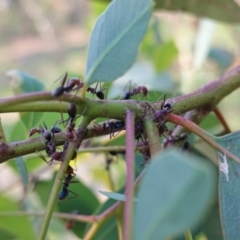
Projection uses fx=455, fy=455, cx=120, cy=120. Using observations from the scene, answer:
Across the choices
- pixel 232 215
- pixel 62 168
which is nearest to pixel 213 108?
pixel 232 215

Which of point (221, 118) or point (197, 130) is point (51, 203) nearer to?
point (197, 130)

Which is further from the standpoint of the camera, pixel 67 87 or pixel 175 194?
pixel 67 87

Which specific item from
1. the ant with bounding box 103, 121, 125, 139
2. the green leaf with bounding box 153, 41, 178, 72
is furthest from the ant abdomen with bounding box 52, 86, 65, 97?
the green leaf with bounding box 153, 41, 178, 72

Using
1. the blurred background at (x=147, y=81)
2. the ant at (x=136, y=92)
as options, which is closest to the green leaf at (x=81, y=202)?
the blurred background at (x=147, y=81)

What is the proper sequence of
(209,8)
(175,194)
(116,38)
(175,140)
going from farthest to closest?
(209,8)
(175,140)
(116,38)
(175,194)

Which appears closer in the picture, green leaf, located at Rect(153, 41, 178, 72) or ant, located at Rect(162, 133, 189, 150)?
ant, located at Rect(162, 133, 189, 150)

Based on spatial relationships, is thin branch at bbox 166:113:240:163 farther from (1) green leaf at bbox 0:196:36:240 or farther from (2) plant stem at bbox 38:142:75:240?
(1) green leaf at bbox 0:196:36:240

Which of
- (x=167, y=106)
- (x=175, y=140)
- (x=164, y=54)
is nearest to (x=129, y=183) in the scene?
(x=167, y=106)
